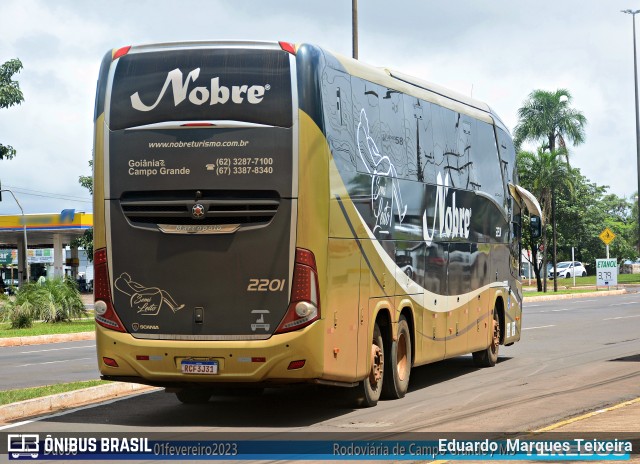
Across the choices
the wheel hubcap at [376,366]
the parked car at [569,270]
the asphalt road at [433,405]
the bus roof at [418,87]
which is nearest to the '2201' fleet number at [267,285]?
the asphalt road at [433,405]

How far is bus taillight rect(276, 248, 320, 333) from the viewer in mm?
12039

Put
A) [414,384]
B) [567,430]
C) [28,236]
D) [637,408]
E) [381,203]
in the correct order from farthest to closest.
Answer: [28,236] → [414,384] → [381,203] → [637,408] → [567,430]

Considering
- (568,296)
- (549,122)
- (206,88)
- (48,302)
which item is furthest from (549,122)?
(206,88)

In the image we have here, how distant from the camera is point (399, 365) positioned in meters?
14.9

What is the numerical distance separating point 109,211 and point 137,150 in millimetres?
742

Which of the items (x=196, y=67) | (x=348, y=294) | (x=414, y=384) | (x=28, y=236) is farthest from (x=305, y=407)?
(x=28, y=236)

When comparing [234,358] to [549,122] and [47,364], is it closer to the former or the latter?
[47,364]

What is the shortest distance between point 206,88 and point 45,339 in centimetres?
1932

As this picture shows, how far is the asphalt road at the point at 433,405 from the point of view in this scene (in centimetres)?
1229

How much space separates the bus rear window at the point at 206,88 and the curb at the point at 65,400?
3540 millimetres

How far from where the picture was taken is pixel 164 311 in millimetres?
12359

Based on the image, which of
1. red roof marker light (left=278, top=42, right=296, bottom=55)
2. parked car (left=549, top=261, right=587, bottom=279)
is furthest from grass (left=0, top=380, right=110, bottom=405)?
parked car (left=549, top=261, right=587, bottom=279)

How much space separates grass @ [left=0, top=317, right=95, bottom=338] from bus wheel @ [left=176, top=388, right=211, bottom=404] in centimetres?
1702

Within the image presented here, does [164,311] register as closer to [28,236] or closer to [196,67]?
[196,67]
